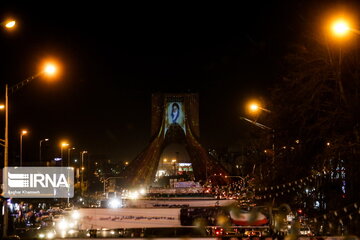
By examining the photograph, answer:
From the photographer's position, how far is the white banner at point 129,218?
16.6 metres

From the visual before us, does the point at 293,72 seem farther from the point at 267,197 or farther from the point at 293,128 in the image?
the point at 267,197

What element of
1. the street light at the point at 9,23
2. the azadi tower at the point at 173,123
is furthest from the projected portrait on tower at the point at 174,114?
the street light at the point at 9,23

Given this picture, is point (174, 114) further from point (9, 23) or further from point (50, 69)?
point (9, 23)

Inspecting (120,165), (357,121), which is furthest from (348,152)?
(120,165)

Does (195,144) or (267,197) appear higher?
(195,144)

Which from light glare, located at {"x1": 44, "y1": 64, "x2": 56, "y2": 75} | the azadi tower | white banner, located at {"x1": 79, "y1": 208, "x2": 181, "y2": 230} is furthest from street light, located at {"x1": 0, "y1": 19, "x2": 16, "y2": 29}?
the azadi tower

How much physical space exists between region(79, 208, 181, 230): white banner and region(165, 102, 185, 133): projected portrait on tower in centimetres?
9295

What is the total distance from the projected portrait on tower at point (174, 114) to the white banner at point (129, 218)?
305 ft

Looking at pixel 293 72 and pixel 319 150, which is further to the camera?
pixel 319 150

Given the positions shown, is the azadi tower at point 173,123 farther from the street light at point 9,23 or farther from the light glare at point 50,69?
the street light at point 9,23

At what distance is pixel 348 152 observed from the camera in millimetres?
16062

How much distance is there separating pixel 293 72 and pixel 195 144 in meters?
82.7

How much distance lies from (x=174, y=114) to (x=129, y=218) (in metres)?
94.9

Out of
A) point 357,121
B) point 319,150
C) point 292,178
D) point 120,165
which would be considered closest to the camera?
point 357,121
